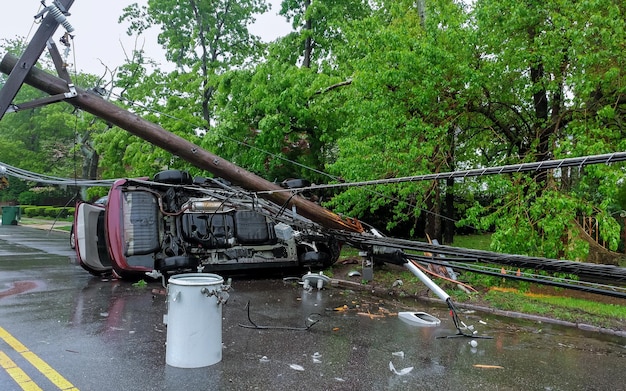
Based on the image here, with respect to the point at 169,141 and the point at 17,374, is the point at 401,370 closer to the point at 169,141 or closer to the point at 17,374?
the point at 17,374

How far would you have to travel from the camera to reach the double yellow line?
13.1 ft

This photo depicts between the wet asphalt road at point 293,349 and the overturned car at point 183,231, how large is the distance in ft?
3.42

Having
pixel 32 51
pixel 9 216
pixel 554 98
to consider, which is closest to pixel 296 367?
pixel 32 51

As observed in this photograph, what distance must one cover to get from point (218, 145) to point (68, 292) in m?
6.60

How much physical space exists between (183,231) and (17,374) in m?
5.48

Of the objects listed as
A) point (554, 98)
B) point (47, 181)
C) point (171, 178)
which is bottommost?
point (47, 181)

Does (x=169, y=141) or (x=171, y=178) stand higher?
(x=169, y=141)

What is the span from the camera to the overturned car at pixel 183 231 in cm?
900

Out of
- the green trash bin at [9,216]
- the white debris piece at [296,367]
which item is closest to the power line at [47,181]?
the white debris piece at [296,367]

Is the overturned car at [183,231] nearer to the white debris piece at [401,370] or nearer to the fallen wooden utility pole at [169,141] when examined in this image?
the fallen wooden utility pole at [169,141]

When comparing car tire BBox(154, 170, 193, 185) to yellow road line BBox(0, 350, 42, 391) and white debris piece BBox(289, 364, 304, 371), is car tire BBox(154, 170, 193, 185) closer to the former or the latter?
yellow road line BBox(0, 350, 42, 391)

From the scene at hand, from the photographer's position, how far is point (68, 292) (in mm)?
8305

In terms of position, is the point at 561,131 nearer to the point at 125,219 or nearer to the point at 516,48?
the point at 516,48

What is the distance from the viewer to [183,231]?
9648 millimetres
